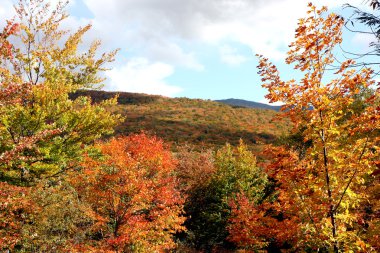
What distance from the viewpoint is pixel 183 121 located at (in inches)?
2228

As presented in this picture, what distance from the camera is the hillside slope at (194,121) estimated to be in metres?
48.1

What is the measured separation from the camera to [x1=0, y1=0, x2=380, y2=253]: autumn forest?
7008mm

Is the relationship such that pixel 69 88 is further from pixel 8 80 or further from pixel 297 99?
pixel 297 99

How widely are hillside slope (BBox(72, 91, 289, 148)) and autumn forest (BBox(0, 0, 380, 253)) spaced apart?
16.4m

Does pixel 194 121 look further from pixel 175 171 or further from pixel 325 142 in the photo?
pixel 325 142

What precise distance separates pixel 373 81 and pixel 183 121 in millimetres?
50324

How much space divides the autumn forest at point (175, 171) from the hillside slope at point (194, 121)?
16.4 metres

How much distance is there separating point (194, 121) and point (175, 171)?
29106mm

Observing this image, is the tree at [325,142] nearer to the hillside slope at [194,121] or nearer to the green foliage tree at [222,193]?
the green foliage tree at [222,193]

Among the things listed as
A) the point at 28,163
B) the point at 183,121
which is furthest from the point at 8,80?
the point at 183,121

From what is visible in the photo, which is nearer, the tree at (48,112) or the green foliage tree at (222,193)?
the tree at (48,112)

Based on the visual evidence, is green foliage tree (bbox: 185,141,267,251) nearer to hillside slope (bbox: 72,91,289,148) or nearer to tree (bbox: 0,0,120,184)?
tree (bbox: 0,0,120,184)

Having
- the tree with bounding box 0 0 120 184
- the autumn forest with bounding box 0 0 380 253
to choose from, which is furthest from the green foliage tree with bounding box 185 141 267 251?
the tree with bounding box 0 0 120 184

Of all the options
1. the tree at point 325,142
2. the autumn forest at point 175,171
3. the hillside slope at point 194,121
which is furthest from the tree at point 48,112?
the hillside slope at point 194,121
